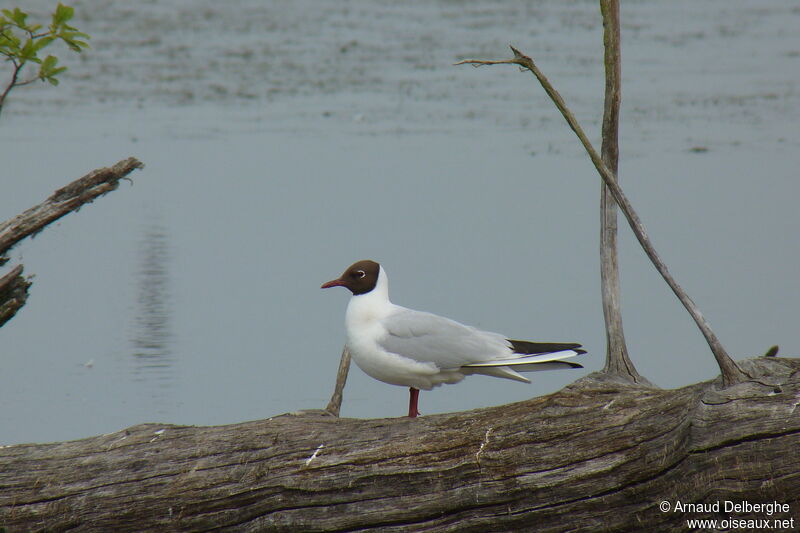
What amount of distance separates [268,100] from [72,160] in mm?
2736

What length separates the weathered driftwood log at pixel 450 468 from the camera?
3.28 meters

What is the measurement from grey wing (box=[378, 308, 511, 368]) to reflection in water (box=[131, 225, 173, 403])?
1.62 m

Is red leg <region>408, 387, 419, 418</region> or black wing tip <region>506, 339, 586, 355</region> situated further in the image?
red leg <region>408, 387, 419, 418</region>

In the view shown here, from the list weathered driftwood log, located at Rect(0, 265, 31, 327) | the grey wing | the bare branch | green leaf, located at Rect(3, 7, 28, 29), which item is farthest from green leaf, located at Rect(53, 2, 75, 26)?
the grey wing

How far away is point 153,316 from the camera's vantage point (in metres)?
6.59

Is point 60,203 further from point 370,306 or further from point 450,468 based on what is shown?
point 450,468

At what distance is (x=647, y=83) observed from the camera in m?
11.8

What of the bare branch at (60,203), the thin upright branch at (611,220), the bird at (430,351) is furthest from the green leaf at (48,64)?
the thin upright branch at (611,220)

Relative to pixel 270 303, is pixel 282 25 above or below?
above

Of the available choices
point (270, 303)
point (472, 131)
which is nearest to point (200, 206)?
point (270, 303)

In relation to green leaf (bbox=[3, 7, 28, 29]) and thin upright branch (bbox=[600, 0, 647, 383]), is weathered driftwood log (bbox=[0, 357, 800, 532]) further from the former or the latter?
green leaf (bbox=[3, 7, 28, 29])

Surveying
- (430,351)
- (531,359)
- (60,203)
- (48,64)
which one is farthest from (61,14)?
(531,359)

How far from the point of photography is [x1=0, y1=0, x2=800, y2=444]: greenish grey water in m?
5.94

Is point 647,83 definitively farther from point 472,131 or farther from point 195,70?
point 195,70
